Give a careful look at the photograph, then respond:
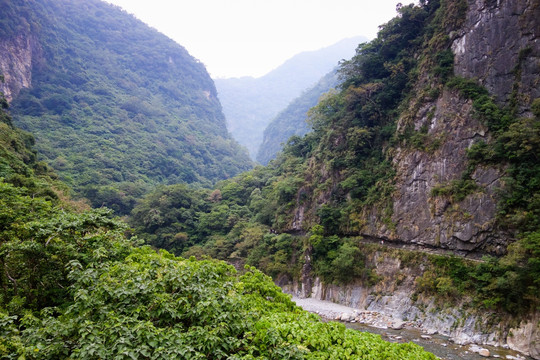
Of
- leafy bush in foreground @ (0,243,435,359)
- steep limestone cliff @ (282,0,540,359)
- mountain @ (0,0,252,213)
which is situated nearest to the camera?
leafy bush in foreground @ (0,243,435,359)

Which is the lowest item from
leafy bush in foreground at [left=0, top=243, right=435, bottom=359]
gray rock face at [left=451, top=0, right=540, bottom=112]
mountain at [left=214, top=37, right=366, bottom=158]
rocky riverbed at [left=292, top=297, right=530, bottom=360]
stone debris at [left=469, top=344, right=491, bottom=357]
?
rocky riverbed at [left=292, top=297, right=530, bottom=360]

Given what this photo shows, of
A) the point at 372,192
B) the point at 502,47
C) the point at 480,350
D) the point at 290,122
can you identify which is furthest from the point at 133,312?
the point at 290,122

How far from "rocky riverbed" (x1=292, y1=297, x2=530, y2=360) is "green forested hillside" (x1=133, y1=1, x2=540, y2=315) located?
6.37ft

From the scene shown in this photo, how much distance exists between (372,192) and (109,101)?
54.5m

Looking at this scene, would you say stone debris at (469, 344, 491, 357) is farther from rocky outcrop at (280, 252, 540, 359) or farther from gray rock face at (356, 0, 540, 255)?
gray rock face at (356, 0, 540, 255)

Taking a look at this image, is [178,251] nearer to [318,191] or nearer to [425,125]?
[318,191]

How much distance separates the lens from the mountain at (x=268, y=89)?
12538 cm

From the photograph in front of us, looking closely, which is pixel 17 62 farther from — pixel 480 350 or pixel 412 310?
pixel 480 350

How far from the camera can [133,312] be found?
14.2 feet

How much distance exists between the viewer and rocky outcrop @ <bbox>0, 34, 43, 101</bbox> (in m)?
40.8

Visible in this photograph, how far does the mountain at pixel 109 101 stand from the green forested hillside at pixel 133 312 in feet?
104

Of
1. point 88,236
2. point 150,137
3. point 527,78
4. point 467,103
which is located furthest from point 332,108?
point 150,137

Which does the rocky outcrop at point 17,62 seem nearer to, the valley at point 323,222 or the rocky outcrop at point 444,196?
the valley at point 323,222

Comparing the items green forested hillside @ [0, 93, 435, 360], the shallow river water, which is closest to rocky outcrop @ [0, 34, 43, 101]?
green forested hillside @ [0, 93, 435, 360]
